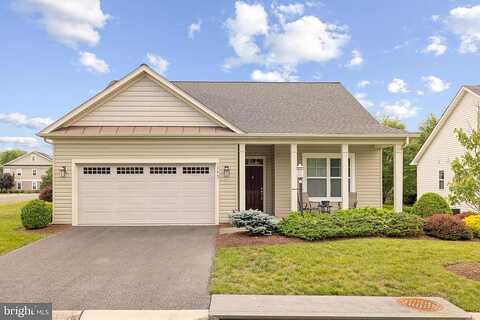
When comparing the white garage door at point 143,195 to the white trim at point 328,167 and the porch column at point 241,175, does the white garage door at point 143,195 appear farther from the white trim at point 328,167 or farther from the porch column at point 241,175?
the white trim at point 328,167

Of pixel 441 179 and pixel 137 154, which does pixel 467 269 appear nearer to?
pixel 137 154

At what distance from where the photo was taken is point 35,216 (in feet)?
35.9

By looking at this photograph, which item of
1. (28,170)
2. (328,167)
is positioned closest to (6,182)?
(28,170)

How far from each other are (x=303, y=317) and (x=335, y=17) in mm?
16260

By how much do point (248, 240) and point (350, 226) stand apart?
305 cm

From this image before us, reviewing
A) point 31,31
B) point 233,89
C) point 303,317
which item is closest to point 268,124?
point 233,89

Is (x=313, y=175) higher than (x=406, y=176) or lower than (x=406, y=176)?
higher

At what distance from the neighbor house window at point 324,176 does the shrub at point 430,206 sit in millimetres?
2722

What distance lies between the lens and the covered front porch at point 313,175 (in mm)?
13859

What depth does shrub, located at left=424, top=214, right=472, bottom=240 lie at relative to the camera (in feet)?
31.7

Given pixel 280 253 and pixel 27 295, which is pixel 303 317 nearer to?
pixel 280 253

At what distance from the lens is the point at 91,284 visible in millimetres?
5812

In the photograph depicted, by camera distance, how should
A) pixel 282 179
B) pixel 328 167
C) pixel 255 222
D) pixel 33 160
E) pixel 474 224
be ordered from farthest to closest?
pixel 33 160
pixel 328 167
pixel 282 179
pixel 474 224
pixel 255 222

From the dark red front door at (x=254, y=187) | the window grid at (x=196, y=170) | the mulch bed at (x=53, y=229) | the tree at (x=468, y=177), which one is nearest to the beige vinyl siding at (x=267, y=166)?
the dark red front door at (x=254, y=187)
